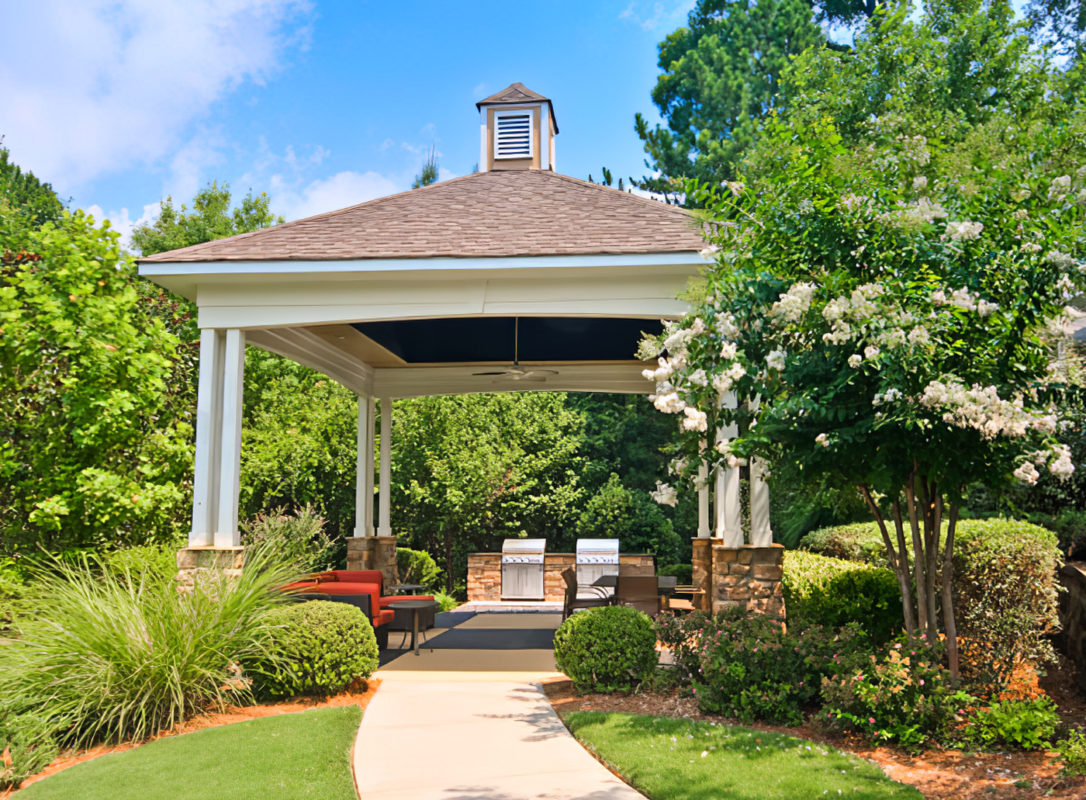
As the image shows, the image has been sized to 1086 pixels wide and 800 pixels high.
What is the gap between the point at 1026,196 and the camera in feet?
18.0

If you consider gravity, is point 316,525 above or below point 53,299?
below

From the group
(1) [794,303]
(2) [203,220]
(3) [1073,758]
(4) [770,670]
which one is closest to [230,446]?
(4) [770,670]

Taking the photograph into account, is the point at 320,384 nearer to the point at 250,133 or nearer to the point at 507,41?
the point at 507,41

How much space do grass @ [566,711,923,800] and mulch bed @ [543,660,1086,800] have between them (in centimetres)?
22

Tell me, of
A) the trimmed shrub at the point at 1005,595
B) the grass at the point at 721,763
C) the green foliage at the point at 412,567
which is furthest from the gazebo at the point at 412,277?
the green foliage at the point at 412,567

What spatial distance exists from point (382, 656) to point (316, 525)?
4.16m

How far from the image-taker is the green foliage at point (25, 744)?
5625 mm

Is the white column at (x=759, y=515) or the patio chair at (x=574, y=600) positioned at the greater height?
the white column at (x=759, y=515)

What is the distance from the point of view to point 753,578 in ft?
28.0

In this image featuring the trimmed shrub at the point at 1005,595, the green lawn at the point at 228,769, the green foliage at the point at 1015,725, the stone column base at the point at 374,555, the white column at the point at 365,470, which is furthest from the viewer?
the white column at the point at 365,470

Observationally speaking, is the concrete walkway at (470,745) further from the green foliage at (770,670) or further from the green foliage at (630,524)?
the green foliage at (630,524)

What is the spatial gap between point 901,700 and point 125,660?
17.7 ft

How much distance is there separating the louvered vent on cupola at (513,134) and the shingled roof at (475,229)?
1.86 meters

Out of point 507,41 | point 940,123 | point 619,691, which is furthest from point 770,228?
point 507,41
